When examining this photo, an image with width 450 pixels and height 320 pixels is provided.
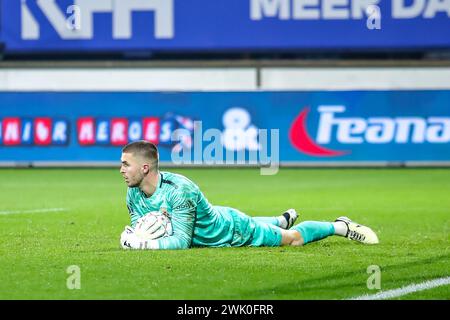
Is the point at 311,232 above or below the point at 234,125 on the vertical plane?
below

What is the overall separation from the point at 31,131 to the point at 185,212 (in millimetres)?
14454

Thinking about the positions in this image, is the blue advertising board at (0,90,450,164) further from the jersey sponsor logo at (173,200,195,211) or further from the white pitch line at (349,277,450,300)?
the white pitch line at (349,277,450,300)

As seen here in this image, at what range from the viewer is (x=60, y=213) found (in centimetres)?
1488

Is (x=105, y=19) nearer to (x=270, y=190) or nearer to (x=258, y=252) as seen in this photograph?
(x=270, y=190)

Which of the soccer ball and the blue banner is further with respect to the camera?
the blue banner

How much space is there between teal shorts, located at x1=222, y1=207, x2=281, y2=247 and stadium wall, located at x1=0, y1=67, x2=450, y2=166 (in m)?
12.1

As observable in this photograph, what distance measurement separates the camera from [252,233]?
A: 10.7m

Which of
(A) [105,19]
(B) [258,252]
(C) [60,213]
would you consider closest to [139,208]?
(B) [258,252]

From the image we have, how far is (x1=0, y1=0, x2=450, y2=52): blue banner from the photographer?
969 inches
